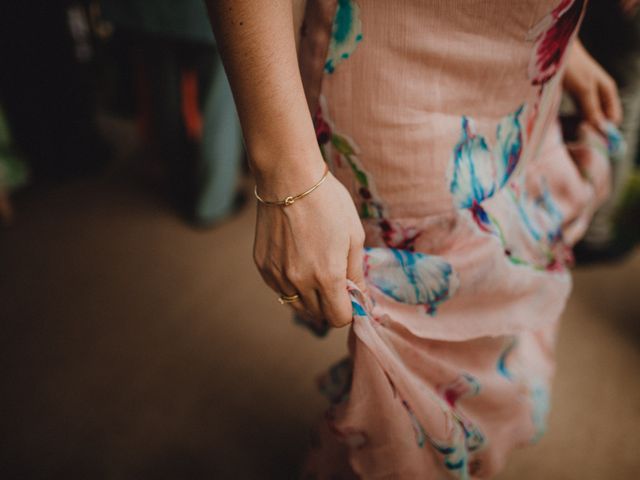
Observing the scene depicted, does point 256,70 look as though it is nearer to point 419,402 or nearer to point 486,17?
point 486,17

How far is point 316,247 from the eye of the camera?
35cm

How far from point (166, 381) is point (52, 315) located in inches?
18.4

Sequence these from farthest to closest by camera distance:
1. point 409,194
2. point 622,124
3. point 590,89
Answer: point 622,124 < point 590,89 < point 409,194

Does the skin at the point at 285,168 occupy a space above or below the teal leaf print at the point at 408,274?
above

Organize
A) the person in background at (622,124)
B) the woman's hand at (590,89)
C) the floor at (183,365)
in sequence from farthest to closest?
the person in background at (622,124) < the floor at (183,365) < the woman's hand at (590,89)

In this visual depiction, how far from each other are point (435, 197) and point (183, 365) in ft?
2.92

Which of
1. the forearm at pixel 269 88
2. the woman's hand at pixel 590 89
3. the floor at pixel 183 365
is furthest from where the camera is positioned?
the floor at pixel 183 365

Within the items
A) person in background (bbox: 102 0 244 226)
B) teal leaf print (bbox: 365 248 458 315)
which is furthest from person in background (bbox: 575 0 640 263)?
person in background (bbox: 102 0 244 226)

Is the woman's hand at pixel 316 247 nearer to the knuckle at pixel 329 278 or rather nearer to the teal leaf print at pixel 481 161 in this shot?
the knuckle at pixel 329 278

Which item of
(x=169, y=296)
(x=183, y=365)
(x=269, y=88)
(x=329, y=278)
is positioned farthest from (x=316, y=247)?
(x=169, y=296)

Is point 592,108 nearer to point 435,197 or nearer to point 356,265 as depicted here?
point 435,197

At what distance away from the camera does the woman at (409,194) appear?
1.13ft

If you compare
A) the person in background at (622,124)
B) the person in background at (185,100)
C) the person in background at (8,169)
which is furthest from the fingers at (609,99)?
the person in background at (8,169)

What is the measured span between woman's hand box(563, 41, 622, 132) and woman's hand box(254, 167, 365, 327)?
0.54 m
